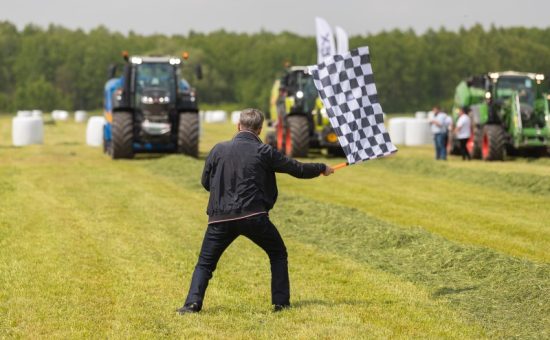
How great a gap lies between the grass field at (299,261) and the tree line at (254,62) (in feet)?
279

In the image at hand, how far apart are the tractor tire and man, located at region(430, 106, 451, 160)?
6657 millimetres

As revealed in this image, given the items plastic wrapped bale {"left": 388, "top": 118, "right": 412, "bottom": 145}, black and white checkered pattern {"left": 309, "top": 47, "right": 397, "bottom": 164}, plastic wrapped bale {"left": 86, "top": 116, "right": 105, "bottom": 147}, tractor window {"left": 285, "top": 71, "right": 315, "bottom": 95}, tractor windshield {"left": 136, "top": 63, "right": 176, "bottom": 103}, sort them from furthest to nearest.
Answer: plastic wrapped bale {"left": 388, "top": 118, "right": 412, "bottom": 145}, plastic wrapped bale {"left": 86, "top": 116, "right": 105, "bottom": 147}, tractor window {"left": 285, "top": 71, "right": 315, "bottom": 95}, tractor windshield {"left": 136, "top": 63, "right": 176, "bottom": 103}, black and white checkered pattern {"left": 309, "top": 47, "right": 397, "bottom": 164}

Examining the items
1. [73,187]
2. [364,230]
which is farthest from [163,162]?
[364,230]

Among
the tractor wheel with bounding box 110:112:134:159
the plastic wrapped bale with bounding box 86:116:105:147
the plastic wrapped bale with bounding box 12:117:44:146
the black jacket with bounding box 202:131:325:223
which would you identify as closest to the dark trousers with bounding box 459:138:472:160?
the tractor wheel with bounding box 110:112:134:159

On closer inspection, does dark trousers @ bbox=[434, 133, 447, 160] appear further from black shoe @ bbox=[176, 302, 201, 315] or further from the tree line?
the tree line

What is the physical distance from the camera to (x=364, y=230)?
1308cm

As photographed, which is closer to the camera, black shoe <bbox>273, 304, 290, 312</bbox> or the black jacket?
the black jacket

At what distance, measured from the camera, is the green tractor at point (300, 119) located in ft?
88.9

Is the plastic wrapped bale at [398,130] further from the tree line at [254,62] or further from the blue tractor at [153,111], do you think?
the tree line at [254,62]

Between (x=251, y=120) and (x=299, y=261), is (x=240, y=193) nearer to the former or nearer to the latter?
(x=251, y=120)

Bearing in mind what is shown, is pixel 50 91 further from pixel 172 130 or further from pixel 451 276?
pixel 451 276

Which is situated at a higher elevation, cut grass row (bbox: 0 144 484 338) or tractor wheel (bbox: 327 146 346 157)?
cut grass row (bbox: 0 144 484 338)

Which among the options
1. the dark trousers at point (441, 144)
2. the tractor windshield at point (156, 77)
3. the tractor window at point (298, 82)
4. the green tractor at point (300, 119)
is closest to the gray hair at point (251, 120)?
the tractor windshield at point (156, 77)

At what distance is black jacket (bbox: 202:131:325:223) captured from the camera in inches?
319
